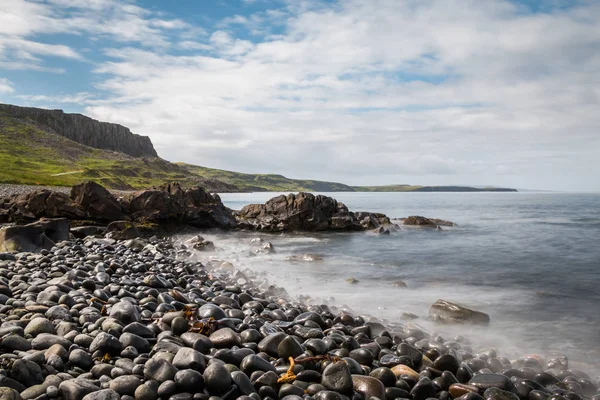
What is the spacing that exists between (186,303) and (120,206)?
2408 centimetres

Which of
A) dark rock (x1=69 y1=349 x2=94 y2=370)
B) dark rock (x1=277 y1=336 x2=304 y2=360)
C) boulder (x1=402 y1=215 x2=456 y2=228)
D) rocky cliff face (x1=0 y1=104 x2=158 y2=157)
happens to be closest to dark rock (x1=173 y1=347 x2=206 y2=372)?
dark rock (x1=69 y1=349 x2=94 y2=370)

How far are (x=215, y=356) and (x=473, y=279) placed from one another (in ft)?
44.8

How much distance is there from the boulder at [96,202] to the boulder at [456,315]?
24604 mm

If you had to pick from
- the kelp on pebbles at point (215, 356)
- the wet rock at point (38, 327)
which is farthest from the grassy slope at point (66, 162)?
the wet rock at point (38, 327)

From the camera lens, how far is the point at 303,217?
3625cm

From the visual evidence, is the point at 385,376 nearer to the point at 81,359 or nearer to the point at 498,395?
the point at 498,395

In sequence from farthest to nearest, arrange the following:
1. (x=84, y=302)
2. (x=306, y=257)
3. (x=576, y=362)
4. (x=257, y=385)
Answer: (x=306, y=257) < (x=576, y=362) < (x=84, y=302) < (x=257, y=385)

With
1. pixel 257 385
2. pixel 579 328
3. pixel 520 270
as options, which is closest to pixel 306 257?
pixel 520 270

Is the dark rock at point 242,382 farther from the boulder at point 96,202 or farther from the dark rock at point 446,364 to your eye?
the boulder at point 96,202

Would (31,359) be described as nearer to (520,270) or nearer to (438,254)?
(520,270)

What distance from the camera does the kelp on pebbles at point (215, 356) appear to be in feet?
14.5

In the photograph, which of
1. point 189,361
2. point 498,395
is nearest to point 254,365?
point 189,361

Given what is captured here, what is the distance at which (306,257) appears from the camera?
20000 millimetres

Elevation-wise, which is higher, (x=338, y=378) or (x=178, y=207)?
(x=178, y=207)
